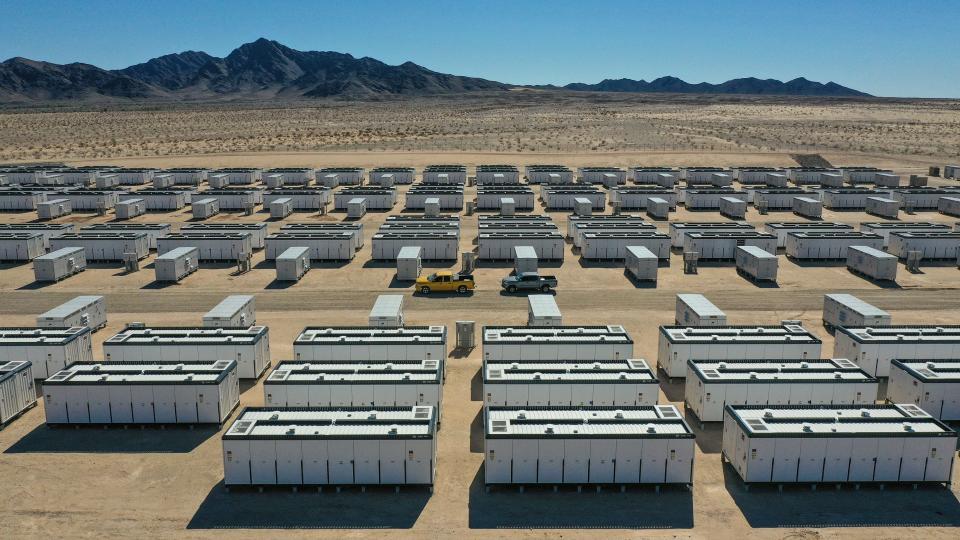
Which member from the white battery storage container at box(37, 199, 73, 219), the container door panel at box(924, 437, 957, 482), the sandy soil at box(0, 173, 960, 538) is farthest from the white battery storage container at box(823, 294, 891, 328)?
the white battery storage container at box(37, 199, 73, 219)

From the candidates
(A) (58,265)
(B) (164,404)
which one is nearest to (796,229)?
(B) (164,404)

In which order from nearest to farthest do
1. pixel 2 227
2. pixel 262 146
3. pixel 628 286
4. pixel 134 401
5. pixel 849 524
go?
pixel 849 524 → pixel 134 401 → pixel 628 286 → pixel 2 227 → pixel 262 146

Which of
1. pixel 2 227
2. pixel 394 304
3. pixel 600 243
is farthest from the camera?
pixel 2 227

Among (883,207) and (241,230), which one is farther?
(883,207)

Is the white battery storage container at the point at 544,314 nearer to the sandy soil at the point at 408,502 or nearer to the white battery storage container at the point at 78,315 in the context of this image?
the sandy soil at the point at 408,502

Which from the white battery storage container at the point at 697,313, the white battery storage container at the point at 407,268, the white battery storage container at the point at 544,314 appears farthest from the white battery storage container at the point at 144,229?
the white battery storage container at the point at 697,313

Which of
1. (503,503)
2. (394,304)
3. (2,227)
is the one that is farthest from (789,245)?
(2,227)

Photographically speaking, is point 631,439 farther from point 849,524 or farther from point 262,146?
point 262,146

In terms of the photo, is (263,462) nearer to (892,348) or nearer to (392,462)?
(392,462)
